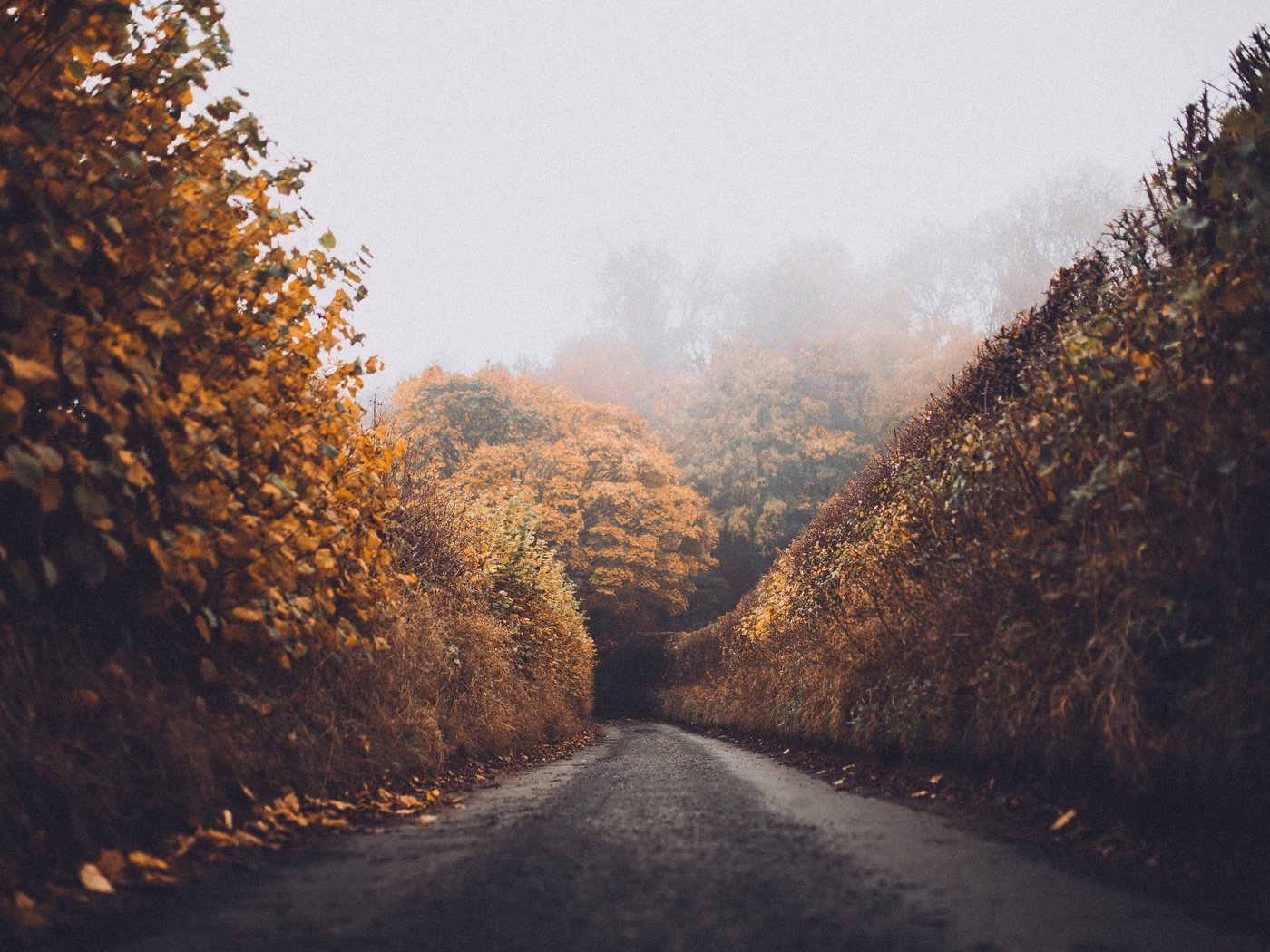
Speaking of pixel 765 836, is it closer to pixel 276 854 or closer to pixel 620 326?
pixel 276 854

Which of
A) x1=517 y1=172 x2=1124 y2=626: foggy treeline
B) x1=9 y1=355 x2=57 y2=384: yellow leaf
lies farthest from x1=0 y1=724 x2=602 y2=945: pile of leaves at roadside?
x1=517 y1=172 x2=1124 y2=626: foggy treeline

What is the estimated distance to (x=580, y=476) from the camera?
2984 cm

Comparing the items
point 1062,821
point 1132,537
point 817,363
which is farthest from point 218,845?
point 817,363

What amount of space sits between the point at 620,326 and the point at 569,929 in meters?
65.4

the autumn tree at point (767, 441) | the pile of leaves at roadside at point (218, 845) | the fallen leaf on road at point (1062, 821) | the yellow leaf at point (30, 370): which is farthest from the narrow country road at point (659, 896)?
the autumn tree at point (767, 441)

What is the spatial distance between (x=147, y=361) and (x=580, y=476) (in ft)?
88.4

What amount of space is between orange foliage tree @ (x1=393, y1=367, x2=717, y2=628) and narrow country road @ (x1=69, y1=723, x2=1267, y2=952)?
79.3ft

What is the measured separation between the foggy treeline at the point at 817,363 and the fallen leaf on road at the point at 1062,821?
25.6 meters

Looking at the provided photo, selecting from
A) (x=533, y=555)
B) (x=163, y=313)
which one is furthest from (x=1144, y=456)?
(x=533, y=555)

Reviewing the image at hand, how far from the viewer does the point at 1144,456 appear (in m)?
3.45

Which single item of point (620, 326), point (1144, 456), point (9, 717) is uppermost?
point (620, 326)

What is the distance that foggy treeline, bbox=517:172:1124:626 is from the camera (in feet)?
120

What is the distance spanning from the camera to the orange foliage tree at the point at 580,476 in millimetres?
28922

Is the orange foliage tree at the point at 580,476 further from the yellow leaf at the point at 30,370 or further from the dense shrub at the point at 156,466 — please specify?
the yellow leaf at the point at 30,370
